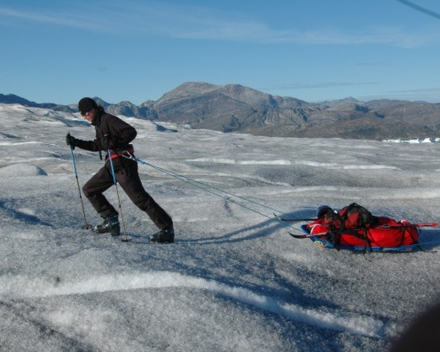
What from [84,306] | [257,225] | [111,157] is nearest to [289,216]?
[257,225]

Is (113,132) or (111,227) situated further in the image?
(111,227)

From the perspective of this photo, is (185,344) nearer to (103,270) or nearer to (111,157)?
(103,270)

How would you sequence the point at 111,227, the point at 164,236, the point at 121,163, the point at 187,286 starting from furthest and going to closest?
1. the point at 111,227
2. the point at 164,236
3. the point at 121,163
4. the point at 187,286

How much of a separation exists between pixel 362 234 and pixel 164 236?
2987 millimetres

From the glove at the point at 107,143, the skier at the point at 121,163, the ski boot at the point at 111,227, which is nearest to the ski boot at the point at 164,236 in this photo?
the skier at the point at 121,163

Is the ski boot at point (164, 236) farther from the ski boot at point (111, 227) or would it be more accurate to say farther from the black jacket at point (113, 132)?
the black jacket at point (113, 132)

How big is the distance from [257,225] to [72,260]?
12.2ft

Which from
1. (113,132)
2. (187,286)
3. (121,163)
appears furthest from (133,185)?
(187,286)

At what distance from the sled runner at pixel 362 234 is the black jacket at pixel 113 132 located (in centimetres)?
314

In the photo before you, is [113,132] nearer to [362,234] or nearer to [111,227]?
[111,227]

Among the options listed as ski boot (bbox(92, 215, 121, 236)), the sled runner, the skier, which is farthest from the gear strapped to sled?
ski boot (bbox(92, 215, 121, 236))

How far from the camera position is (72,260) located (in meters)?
5.74

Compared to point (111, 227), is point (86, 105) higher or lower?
higher

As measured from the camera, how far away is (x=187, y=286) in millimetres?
5215
